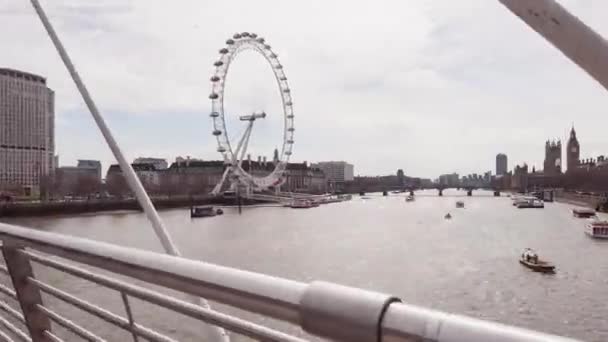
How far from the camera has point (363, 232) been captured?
1080 inches

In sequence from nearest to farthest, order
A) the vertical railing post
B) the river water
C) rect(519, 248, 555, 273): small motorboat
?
1. the vertical railing post
2. the river water
3. rect(519, 248, 555, 273): small motorboat

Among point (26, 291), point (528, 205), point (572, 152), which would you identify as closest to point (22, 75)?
point (26, 291)

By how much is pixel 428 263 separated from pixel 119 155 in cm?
1490

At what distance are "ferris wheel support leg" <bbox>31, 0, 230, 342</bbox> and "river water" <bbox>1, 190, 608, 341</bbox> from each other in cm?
143

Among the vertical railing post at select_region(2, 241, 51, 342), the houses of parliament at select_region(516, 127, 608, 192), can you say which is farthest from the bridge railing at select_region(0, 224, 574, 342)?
the houses of parliament at select_region(516, 127, 608, 192)

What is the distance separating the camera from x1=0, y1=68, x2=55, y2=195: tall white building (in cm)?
2734

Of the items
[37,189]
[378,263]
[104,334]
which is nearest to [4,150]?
[37,189]

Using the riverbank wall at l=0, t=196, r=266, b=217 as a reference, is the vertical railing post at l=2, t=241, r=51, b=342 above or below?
above

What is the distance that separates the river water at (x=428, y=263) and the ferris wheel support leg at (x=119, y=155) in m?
1.43

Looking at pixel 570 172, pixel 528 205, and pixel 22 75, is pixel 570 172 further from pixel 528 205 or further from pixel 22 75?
pixel 22 75

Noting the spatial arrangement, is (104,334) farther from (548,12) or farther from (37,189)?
(37,189)

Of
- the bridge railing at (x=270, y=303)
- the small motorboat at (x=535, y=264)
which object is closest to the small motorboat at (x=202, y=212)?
the small motorboat at (x=535, y=264)

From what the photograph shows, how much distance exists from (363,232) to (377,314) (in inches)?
1070

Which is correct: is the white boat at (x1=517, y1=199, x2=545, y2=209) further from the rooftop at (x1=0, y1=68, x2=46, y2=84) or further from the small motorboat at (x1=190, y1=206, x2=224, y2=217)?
the rooftop at (x1=0, y1=68, x2=46, y2=84)
